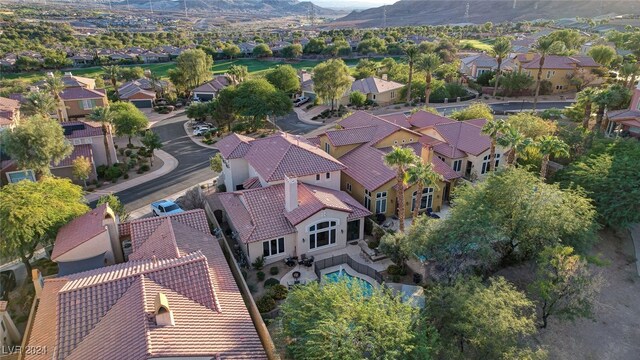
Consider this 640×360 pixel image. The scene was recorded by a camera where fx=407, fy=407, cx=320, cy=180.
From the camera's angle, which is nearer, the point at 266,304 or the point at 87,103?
the point at 266,304

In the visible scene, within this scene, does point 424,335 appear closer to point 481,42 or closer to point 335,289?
point 335,289

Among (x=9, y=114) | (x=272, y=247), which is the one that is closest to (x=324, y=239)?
(x=272, y=247)

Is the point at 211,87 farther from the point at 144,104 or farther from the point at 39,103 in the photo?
the point at 39,103

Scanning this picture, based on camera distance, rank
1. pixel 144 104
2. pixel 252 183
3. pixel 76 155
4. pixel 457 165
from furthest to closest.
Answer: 1. pixel 144 104
2. pixel 76 155
3. pixel 457 165
4. pixel 252 183

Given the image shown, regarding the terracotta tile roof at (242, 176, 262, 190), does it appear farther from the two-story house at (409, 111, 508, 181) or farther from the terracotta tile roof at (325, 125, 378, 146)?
the two-story house at (409, 111, 508, 181)

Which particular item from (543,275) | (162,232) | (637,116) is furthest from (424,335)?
(637,116)

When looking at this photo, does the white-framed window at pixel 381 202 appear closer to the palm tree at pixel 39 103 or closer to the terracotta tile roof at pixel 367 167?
the terracotta tile roof at pixel 367 167

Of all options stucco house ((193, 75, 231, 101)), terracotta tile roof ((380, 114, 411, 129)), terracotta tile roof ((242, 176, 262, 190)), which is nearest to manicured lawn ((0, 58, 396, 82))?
stucco house ((193, 75, 231, 101))
